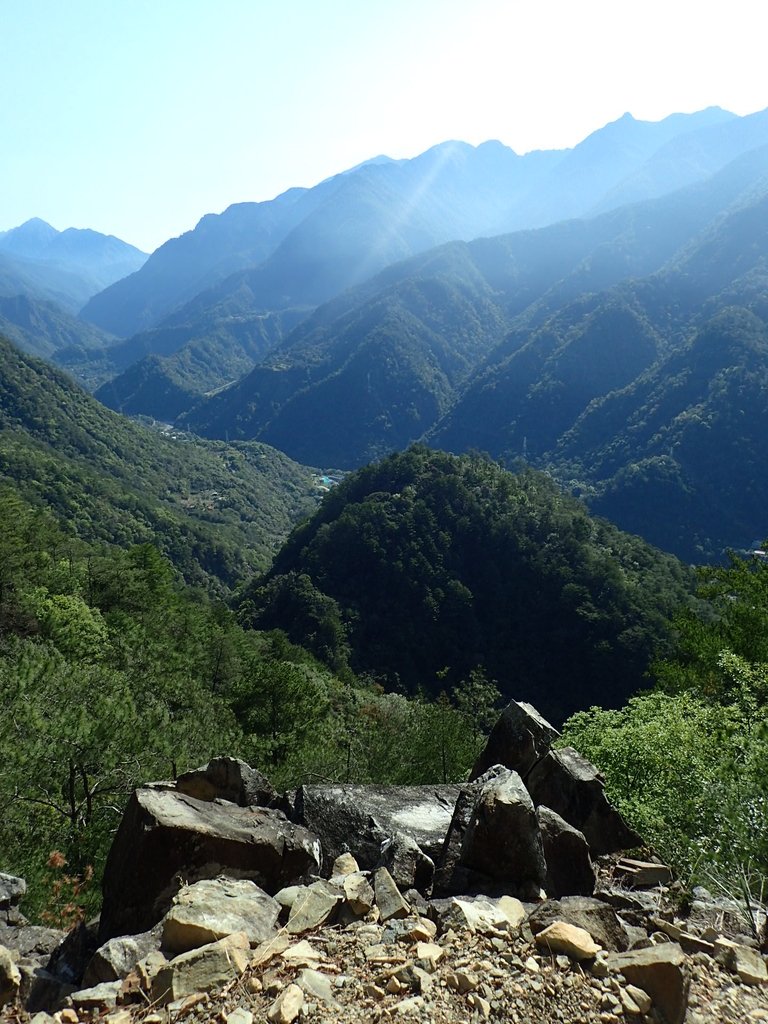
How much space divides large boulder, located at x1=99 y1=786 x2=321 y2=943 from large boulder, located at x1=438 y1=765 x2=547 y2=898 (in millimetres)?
2301

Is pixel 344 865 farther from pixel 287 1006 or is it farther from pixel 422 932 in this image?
pixel 287 1006

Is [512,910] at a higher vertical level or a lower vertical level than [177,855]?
higher

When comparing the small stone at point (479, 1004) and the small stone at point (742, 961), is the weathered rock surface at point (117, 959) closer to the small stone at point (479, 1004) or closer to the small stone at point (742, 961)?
the small stone at point (479, 1004)

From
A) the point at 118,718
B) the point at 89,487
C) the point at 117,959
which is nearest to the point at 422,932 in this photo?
the point at 117,959

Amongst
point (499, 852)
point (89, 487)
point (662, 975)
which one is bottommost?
point (89, 487)

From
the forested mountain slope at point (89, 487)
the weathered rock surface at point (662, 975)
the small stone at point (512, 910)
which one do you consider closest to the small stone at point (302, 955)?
the small stone at point (512, 910)

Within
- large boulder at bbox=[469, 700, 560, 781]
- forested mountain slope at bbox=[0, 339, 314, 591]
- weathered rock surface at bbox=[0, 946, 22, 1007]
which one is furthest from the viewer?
forested mountain slope at bbox=[0, 339, 314, 591]

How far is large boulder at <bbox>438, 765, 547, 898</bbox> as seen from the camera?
9.26 meters

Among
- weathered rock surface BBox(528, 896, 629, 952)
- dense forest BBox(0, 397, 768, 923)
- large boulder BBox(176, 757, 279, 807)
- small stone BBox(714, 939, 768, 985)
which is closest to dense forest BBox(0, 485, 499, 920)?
dense forest BBox(0, 397, 768, 923)

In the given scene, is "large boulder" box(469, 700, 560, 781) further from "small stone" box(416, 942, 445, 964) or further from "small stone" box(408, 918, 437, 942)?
"small stone" box(416, 942, 445, 964)

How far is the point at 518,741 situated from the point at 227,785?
6.22 meters

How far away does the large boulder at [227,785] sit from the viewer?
11.2m

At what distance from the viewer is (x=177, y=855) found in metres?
8.90

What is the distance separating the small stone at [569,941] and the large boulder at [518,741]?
599cm
